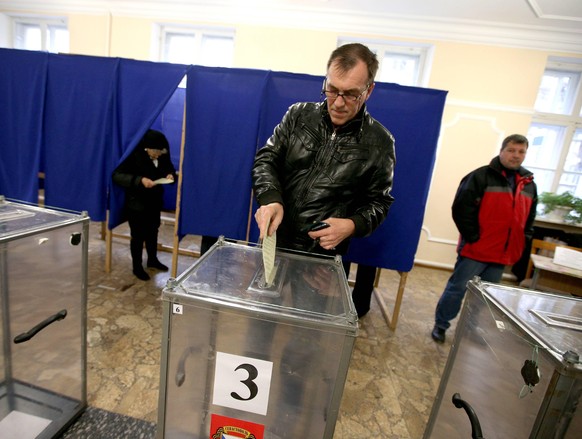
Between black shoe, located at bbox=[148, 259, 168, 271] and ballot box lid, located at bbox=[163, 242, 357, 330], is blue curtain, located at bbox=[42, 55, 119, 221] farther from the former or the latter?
ballot box lid, located at bbox=[163, 242, 357, 330]

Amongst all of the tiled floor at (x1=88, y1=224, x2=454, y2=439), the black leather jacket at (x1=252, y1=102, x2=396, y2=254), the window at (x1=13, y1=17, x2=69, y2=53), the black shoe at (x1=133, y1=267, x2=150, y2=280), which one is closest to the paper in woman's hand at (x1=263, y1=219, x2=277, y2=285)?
the black leather jacket at (x1=252, y1=102, x2=396, y2=254)

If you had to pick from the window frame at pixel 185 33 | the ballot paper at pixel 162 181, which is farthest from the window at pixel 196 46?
the ballot paper at pixel 162 181

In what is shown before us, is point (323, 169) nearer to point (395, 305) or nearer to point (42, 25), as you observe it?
point (395, 305)

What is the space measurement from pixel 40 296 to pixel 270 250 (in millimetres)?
870

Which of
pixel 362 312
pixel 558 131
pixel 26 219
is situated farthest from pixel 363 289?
pixel 558 131

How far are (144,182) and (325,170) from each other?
181 cm

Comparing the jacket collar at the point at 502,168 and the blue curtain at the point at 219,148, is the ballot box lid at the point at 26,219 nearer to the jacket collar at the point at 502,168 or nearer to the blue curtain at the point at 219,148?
the blue curtain at the point at 219,148

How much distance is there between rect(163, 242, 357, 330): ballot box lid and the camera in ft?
2.04

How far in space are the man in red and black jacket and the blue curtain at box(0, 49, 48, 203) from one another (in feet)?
10.8

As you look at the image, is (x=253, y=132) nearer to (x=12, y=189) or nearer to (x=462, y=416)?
(x=462, y=416)

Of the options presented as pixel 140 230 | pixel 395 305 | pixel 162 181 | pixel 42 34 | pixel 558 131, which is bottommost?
pixel 395 305

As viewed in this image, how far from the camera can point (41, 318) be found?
1.08m

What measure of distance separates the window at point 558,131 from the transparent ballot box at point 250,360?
4.52 m

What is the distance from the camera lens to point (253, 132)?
2240 millimetres
